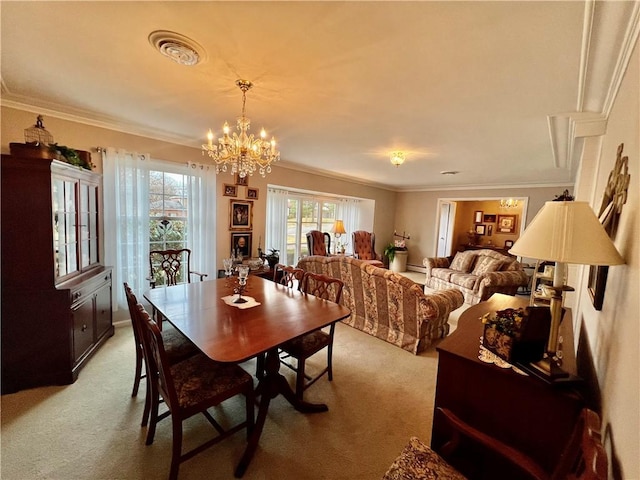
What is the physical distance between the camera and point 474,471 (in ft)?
4.00

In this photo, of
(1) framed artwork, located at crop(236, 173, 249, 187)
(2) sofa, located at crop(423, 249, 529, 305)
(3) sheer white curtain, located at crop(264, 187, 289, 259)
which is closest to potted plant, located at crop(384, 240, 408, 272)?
(2) sofa, located at crop(423, 249, 529, 305)

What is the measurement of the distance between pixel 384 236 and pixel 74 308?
271 inches

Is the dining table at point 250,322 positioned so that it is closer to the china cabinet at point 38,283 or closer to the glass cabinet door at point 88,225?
the china cabinet at point 38,283

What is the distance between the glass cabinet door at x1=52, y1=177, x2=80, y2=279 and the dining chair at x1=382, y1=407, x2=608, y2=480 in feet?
9.43

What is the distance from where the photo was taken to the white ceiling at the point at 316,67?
132cm

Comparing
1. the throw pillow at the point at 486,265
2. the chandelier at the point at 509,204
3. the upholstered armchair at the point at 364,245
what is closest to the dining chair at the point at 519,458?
the throw pillow at the point at 486,265

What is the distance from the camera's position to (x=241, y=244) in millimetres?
4359

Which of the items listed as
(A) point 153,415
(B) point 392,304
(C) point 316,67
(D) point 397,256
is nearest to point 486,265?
(D) point 397,256

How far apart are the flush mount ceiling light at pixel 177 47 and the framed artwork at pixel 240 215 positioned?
101 inches

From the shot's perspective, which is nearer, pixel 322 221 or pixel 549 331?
pixel 549 331

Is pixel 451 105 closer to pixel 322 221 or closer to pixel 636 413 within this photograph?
pixel 636 413

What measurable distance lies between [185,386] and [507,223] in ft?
29.9

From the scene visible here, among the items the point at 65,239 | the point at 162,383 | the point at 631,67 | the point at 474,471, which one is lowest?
the point at 474,471

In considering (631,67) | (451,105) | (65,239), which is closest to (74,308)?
(65,239)
